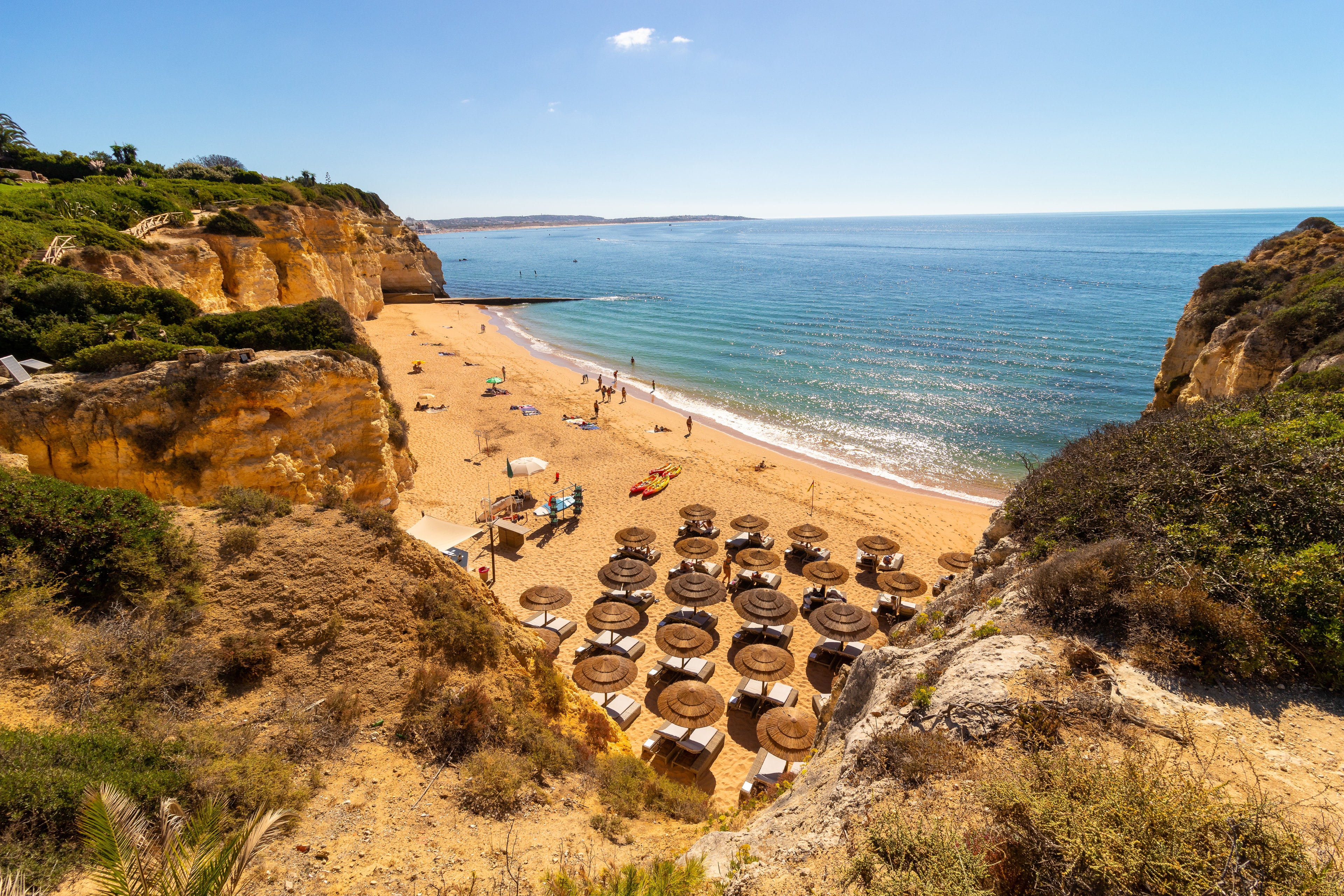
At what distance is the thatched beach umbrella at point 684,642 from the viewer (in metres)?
11.6

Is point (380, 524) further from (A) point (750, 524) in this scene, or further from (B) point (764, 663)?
(A) point (750, 524)

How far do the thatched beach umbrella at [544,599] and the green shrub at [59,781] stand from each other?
8.76 metres

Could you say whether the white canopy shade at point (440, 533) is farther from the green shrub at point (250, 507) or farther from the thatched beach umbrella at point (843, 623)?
the thatched beach umbrella at point (843, 623)

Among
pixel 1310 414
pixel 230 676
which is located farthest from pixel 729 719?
pixel 1310 414

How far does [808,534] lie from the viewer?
1630 cm

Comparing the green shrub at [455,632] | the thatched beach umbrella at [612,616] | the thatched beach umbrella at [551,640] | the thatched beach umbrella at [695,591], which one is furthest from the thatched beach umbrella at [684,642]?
the green shrub at [455,632]

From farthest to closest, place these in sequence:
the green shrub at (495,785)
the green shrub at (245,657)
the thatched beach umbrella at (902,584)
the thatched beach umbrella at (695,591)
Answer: the thatched beach umbrella at (902,584)
the thatched beach umbrella at (695,591)
the green shrub at (245,657)
the green shrub at (495,785)

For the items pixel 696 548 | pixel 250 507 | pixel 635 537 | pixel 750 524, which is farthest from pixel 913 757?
pixel 750 524

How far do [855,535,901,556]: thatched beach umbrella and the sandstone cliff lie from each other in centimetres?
783

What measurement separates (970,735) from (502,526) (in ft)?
48.8

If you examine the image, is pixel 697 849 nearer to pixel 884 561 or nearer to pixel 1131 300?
pixel 884 561

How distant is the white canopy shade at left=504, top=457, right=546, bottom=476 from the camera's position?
18.9 meters

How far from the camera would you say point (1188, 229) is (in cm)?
17912

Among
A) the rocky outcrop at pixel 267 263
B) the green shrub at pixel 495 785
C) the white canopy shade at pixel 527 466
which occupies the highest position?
the rocky outcrop at pixel 267 263
